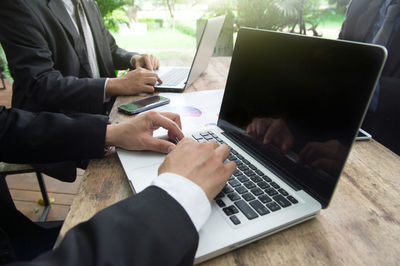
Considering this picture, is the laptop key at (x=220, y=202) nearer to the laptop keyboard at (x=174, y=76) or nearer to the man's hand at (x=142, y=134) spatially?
the man's hand at (x=142, y=134)

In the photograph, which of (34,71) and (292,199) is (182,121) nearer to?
(292,199)

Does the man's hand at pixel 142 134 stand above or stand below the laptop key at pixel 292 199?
below

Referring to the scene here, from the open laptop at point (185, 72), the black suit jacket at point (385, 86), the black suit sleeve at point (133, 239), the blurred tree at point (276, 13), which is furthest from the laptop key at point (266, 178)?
the blurred tree at point (276, 13)

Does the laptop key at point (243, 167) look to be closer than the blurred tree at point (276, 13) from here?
Yes

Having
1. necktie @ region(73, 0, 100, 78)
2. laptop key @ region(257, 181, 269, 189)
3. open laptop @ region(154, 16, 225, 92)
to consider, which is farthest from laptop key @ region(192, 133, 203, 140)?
necktie @ region(73, 0, 100, 78)

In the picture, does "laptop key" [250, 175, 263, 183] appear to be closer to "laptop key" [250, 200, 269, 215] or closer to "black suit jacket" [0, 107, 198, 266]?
"laptop key" [250, 200, 269, 215]

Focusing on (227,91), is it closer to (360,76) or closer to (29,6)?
(360,76)

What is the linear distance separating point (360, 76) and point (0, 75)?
4504mm

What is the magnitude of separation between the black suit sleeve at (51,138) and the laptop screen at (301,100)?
366 millimetres

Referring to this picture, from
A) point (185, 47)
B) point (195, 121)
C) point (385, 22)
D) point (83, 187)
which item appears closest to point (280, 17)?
point (385, 22)

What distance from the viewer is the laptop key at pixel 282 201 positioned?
447 mm

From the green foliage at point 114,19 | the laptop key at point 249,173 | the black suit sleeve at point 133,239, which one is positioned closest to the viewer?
the black suit sleeve at point 133,239

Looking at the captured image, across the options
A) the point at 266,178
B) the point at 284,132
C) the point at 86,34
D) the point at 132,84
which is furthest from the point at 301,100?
the point at 86,34

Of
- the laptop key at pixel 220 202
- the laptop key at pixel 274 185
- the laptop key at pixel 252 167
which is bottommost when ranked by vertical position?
the laptop key at pixel 220 202
